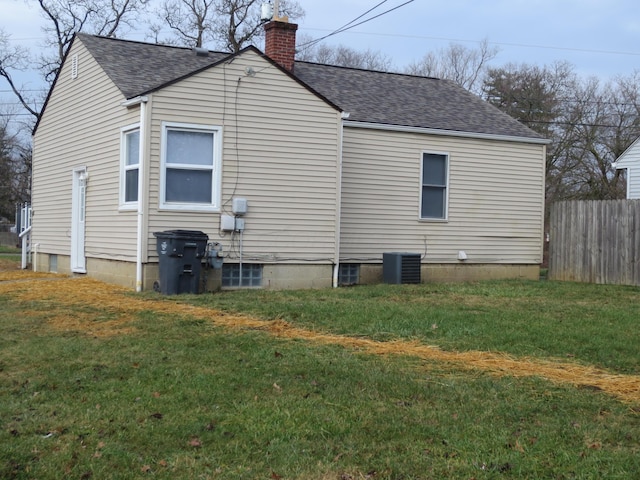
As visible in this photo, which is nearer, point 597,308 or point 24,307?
point 24,307

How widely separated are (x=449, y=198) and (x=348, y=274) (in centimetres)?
305

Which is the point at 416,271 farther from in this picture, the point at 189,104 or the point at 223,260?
the point at 189,104

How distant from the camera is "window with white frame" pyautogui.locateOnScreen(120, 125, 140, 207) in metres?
12.9

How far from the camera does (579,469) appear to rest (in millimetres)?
4164

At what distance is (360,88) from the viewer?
17.5 metres

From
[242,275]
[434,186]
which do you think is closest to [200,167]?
[242,275]

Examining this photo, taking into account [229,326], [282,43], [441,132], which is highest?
[282,43]

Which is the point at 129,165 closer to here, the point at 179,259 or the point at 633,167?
the point at 179,259

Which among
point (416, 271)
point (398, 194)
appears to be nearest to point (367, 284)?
point (416, 271)

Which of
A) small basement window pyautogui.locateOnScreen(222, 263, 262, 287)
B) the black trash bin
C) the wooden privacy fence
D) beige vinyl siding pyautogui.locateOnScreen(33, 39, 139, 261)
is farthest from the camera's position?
the wooden privacy fence

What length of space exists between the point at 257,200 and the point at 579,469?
31.7ft

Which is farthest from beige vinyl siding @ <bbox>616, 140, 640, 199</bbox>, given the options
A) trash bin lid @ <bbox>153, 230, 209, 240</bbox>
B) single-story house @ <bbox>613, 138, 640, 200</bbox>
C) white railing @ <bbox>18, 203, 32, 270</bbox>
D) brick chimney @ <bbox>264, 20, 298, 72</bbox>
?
white railing @ <bbox>18, 203, 32, 270</bbox>

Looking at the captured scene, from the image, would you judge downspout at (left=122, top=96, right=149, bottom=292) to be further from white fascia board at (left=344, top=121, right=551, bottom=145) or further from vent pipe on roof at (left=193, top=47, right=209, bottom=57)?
white fascia board at (left=344, top=121, right=551, bottom=145)

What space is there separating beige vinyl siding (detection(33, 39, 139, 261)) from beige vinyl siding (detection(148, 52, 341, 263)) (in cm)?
81
